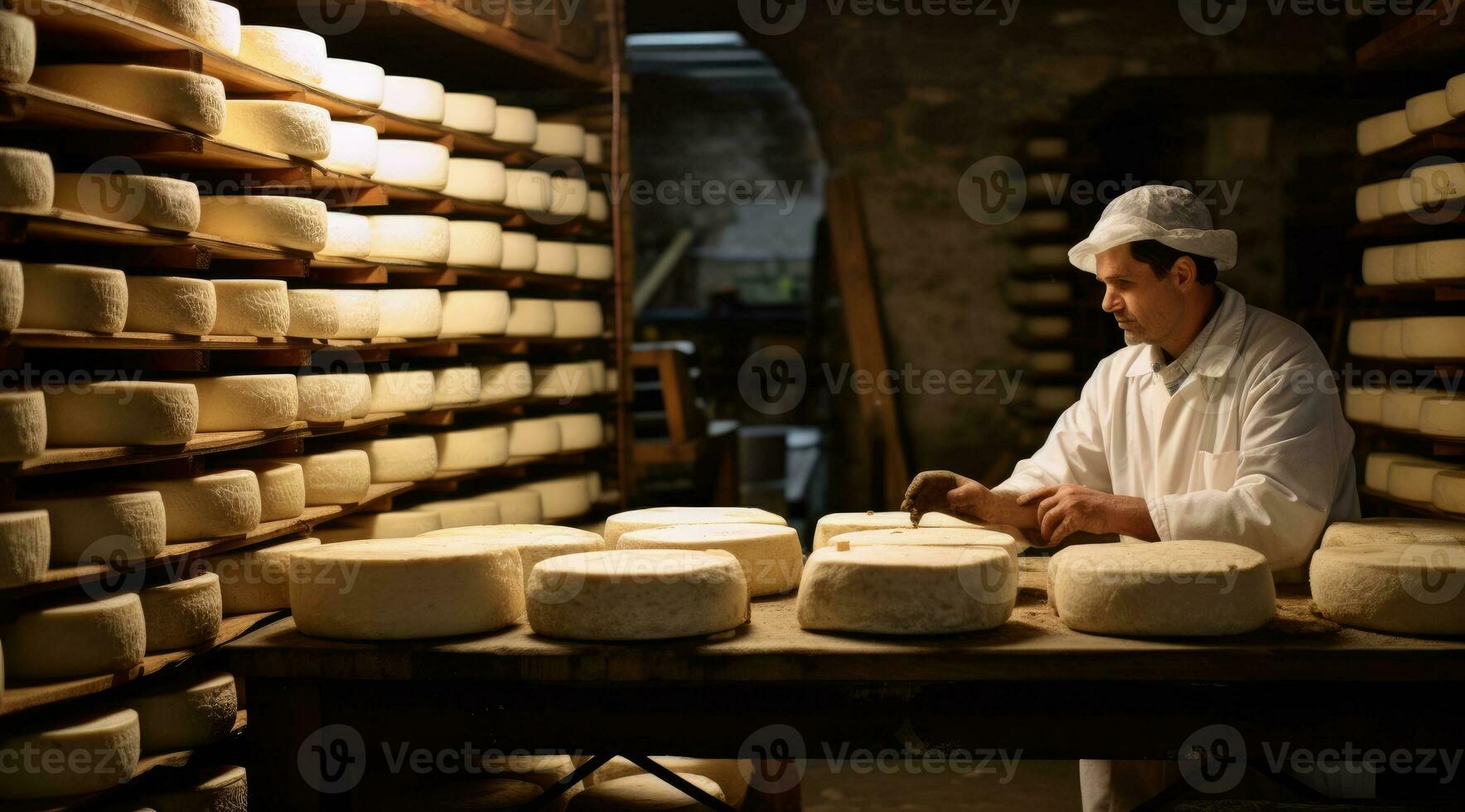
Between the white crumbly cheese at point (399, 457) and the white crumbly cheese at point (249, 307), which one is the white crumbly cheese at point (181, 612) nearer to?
the white crumbly cheese at point (249, 307)

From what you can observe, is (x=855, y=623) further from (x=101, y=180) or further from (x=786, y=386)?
(x=786, y=386)

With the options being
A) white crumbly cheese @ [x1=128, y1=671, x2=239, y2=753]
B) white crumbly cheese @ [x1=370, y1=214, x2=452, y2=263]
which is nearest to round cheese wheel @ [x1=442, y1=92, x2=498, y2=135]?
white crumbly cheese @ [x1=370, y1=214, x2=452, y2=263]

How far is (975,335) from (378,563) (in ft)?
15.3

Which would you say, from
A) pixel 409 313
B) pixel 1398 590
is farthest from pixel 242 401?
pixel 1398 590

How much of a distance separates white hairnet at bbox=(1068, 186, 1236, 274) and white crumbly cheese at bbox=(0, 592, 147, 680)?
2222 mm

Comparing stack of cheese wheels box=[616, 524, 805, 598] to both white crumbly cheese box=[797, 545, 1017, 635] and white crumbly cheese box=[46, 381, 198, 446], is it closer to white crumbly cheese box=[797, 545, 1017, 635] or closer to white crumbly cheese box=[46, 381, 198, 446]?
white crumbly cheese box=[797, 545, 1017, 635]

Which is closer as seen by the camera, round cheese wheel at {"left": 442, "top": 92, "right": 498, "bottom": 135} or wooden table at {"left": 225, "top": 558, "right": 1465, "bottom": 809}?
wooden table at {"left": 225, "top": 558, "right": 1465, "bottom": 809}

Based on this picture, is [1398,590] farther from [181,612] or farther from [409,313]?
[409,313]

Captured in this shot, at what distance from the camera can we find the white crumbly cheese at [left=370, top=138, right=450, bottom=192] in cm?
406

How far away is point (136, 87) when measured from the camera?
8.64ft

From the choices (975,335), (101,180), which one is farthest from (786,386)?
(101,180)

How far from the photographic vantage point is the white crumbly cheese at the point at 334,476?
3461mm

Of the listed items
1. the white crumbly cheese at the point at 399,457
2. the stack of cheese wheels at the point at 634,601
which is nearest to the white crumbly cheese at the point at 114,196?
the stack of cheese wheels at the point at 634,601

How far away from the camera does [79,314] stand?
240 centimetres
